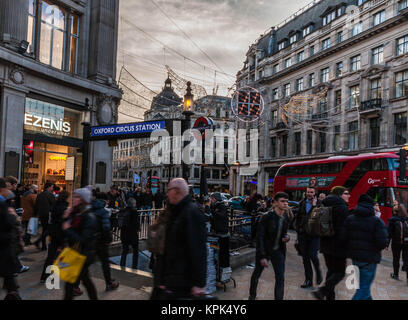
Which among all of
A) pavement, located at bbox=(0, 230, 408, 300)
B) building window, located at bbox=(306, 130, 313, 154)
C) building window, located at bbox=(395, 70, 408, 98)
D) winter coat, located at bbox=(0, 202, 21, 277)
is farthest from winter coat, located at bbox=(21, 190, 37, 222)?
building window, located at bbox=(306, 130, 313, 154)

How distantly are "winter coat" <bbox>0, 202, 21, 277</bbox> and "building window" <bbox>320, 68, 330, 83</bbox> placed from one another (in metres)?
38.3

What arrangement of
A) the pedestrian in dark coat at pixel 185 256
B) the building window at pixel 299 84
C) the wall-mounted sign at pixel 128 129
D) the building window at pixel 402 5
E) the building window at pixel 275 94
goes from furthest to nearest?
the building window at pixel 275 94 < the building window at pixel 299 84 < the building window at pixel 402 5 < the wall-mounted sign at pixel 128 129 < the pedestrian in dark coat at pixel 185 256

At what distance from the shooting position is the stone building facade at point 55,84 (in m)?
15.0

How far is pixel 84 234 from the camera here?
14.7ft

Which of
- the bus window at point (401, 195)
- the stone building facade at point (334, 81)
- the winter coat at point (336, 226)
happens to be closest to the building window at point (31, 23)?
the stone building facade at point (334, 81)

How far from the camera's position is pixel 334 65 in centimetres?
3716

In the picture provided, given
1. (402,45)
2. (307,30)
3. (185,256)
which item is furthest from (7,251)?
(307,30)

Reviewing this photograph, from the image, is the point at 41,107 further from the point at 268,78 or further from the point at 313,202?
the point at 268,78

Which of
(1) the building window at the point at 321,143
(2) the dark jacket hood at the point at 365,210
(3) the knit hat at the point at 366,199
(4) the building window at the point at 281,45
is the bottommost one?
(2) the dark jacket hood at the point at 365,210

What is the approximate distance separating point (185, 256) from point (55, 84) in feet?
52.8

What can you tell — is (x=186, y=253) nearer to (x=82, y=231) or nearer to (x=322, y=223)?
(x=82, y=231)

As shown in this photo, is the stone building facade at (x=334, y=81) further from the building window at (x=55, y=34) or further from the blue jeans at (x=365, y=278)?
the blue jeans at (x=365, y=278)
